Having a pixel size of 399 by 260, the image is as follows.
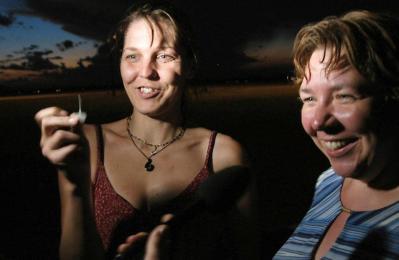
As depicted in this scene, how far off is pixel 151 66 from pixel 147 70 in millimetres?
25

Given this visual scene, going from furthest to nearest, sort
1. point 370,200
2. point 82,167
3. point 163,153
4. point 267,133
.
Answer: point 267,133, point 163,153, point 370,200, point 82,167

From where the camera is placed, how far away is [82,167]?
95cm

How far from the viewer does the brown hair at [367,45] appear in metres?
1.27

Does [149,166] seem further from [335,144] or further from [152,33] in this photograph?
[335,144]

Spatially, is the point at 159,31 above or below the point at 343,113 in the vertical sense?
above

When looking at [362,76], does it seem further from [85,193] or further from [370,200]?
[85,193]

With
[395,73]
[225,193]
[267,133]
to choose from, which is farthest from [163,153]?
[267,133]

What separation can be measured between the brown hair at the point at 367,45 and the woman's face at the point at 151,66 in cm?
69

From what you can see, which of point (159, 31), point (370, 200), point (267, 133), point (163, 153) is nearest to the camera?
point (370, 200)

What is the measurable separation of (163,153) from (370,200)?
95 centimetres

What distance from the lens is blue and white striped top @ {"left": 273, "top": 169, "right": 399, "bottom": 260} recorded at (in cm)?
124

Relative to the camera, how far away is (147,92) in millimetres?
1854

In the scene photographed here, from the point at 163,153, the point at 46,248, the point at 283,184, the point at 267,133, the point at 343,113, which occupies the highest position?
the point at 343,113

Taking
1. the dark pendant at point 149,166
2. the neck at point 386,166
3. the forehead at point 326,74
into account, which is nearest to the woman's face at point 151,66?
the dark pendant at point 149,166
